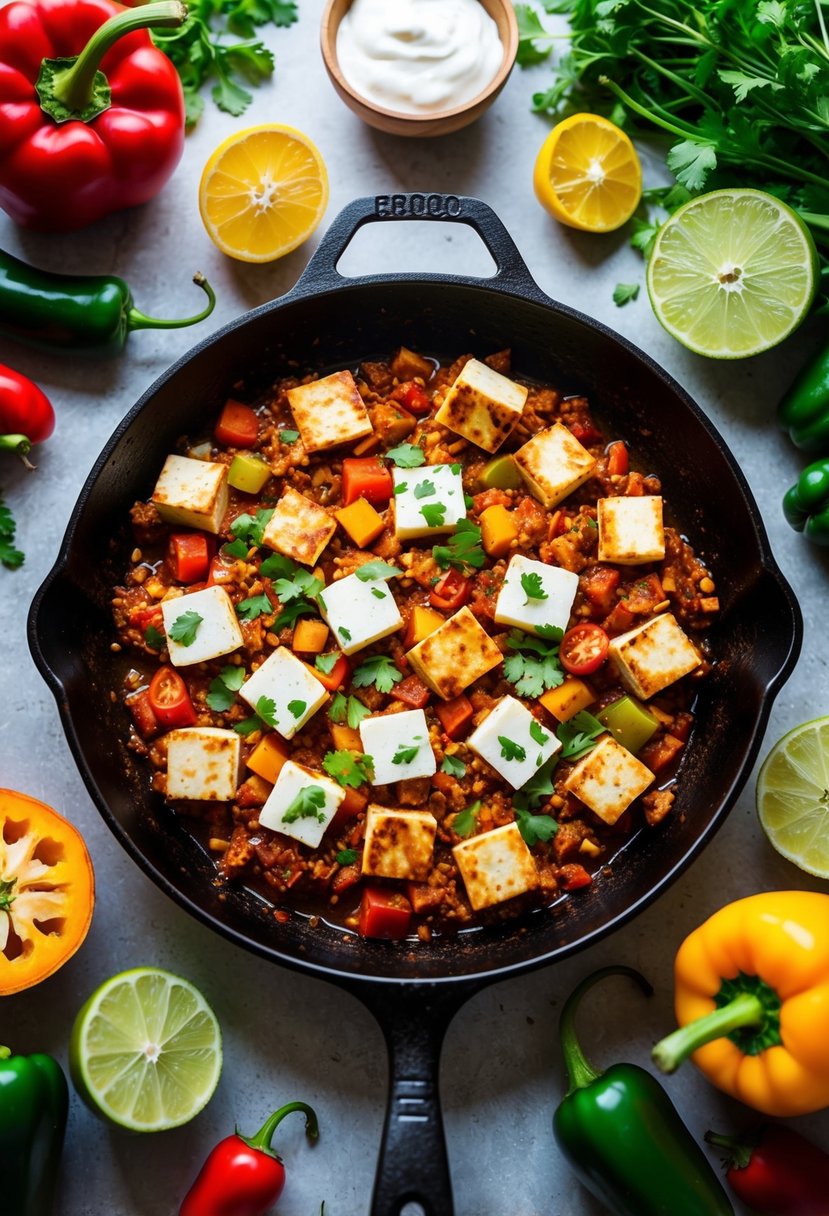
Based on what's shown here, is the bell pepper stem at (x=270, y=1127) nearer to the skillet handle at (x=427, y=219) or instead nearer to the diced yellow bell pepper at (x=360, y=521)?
the diced yellow bell pepper at (x=360, y=521)

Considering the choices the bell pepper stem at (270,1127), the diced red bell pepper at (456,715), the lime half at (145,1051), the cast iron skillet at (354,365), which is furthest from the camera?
the diced red bell pepper at (456,715)

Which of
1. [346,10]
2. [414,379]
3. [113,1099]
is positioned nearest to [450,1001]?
[113,1099]

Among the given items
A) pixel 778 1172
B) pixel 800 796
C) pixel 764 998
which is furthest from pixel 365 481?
pixel 778 1172

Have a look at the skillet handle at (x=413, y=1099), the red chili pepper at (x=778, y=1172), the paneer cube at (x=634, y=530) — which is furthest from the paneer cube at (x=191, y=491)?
the red chili pepper at (x=778, y=1172)

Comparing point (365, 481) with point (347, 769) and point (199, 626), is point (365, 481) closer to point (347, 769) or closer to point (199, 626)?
point (199, 626)

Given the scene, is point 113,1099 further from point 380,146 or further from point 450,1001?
point 380,146

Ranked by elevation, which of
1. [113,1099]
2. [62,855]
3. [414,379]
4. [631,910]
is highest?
[414,379]

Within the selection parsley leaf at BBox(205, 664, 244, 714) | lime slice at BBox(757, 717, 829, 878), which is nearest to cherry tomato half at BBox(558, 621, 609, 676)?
lime slice at BBox(757, 717, 829, 878)
